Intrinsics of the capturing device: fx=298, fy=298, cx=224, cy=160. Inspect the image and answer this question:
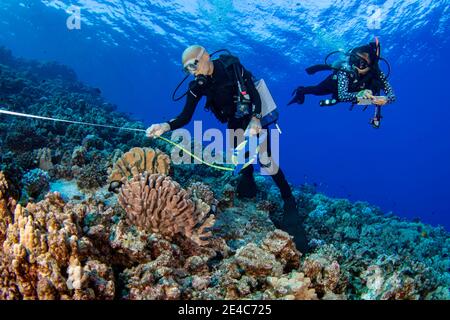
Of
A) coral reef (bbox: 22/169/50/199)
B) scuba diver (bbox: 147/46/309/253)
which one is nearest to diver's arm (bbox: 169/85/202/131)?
scuba diver (bbox: 147/46/309/253)

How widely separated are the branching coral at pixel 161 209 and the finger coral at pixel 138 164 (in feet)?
5.20

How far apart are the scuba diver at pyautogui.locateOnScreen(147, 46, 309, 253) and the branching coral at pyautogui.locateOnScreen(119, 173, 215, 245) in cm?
149

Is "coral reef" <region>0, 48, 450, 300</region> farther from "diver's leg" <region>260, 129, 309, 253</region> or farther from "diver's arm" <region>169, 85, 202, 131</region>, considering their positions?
"diver's arm" <region>169, 85, 202, 131</region>

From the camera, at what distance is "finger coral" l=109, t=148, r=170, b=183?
18.8 ft

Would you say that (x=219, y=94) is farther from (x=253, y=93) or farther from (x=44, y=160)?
(x=44, y=160)

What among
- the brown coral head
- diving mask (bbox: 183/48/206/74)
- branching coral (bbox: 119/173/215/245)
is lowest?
branching coral (bbox: 119/173/215/245)

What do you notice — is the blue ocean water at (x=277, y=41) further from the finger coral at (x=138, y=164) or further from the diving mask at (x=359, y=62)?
the finger coral at (x=138, y=164)

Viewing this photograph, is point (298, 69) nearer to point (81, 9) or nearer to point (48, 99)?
point (81, 9)

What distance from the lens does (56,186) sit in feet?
18.8

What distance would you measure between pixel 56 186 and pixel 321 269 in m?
4.95

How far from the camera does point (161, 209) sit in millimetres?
4062

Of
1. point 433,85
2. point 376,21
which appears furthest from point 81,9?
point 433,85

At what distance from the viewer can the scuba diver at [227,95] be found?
5.55 m

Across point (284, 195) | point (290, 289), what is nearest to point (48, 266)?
point (290, 289)
